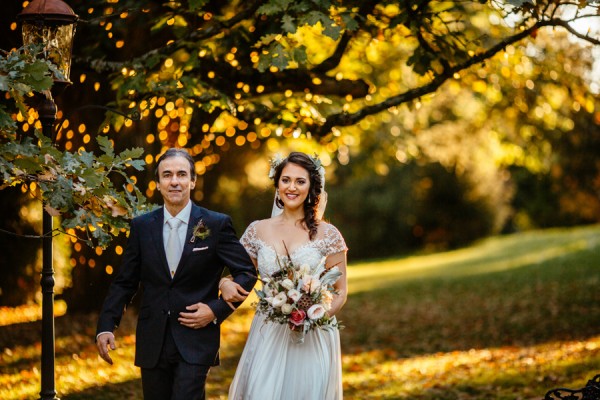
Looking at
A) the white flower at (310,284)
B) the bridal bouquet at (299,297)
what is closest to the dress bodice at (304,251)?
the bridal bouquet at (299,297)

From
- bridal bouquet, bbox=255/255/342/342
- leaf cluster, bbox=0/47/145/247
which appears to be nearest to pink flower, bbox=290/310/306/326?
bridal bouquet, bbox=255/255/342/342

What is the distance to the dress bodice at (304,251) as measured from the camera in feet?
17.5

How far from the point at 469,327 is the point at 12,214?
8.07 m

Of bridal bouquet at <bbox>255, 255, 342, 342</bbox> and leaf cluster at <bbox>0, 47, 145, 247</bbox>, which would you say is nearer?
leaf cluster at <bbox>0, 47, 145, 247</bbox>

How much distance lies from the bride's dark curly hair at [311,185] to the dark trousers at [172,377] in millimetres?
1179

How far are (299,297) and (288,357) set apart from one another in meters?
0.57

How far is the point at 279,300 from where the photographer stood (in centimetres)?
502

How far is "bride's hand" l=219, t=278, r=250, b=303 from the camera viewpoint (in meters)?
4.76

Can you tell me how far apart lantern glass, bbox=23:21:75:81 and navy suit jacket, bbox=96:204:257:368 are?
1609 mm

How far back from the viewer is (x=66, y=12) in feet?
19.3

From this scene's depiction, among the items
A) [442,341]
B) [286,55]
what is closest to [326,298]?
[286,55]

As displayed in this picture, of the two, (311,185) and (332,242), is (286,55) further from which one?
(332,242)

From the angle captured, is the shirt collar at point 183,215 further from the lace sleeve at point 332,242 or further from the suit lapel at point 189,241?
the lace sleeve at point 332,242

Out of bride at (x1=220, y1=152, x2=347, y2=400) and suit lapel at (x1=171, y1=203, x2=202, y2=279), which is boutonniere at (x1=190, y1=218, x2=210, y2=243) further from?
bride at (x1=220, y1=152, x2=347, y2=400)
